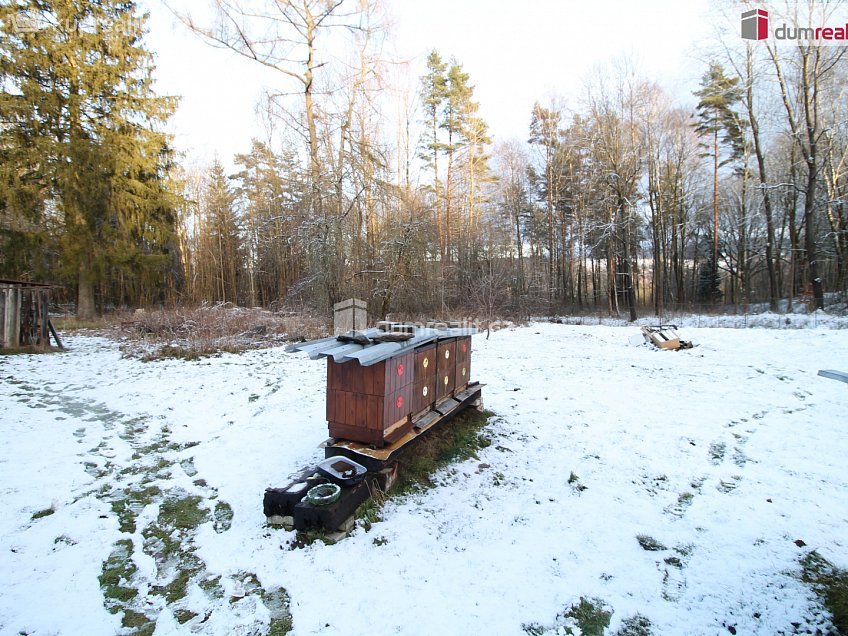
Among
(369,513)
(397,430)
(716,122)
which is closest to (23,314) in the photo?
(397,430)

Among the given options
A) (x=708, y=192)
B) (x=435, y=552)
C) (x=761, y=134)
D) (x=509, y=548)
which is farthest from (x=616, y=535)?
(x=708, y=192)

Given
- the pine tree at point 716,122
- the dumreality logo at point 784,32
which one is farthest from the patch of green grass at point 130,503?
the pine tree at point 716,122

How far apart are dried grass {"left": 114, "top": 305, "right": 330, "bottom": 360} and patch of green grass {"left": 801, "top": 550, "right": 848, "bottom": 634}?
10175 mm

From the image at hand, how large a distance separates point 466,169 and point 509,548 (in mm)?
21701

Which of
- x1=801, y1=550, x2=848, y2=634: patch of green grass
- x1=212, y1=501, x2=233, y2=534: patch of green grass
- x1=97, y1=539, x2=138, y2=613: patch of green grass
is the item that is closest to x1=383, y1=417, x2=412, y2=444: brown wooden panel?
x1=212, y1=501, x2=233, y2=534: patch of green grass

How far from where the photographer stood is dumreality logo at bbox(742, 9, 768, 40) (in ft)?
45.6

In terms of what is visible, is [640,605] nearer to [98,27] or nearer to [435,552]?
[435,552]

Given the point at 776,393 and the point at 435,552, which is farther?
the point at 776,393

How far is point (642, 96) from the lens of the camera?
17.8m

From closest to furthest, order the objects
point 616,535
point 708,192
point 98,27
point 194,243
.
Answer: point 616,535 → point 98,27 → point 708,192 → point 194,243

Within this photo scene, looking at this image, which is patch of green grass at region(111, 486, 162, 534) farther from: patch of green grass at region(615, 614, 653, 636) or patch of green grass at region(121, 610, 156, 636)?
patch of green grass at region(615, 614, 653, 636)

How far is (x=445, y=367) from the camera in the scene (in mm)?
4340

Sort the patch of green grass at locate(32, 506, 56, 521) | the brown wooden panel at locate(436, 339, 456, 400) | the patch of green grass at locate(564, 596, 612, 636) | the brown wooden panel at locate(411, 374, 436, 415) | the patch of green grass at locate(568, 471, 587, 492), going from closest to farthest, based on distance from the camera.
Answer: the patch of green grass at locate(564, 596, 612, 636)
the patch of green grass at locate(32, 506, 56, 521)
the patch of green grass at locate(568, 471, 587, 492)
the brown wooden panel at locate(411, 374, 436, 415)
the brown wooden panel at locate(436, 339, 456, 400)

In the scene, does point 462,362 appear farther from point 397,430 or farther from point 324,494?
point 324,494
